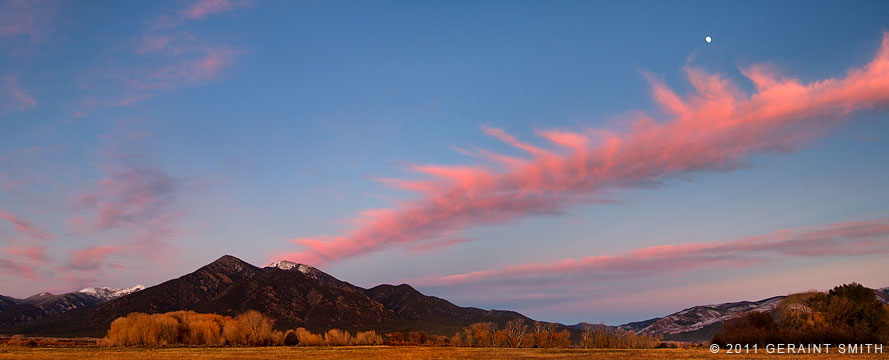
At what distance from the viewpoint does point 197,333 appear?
119875 mm

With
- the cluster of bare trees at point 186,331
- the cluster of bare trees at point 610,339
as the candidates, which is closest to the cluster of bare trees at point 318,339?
the cluster of bare trees at point 186,331

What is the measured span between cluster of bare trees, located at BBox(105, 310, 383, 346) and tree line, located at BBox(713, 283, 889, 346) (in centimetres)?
7944

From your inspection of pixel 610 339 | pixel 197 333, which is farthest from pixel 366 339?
pixel 610 339

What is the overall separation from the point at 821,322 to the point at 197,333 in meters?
110

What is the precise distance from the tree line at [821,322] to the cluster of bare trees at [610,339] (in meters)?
31.1

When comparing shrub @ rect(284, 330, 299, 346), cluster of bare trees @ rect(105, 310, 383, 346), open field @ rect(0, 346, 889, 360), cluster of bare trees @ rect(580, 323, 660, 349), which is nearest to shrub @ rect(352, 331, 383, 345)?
cluster of bare trees @ rect(105, 310, 383, 346)

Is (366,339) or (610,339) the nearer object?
(610,339)

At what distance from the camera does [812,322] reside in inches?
3351

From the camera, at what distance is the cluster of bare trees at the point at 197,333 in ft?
367

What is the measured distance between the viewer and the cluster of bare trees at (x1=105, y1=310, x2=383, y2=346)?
367 feet

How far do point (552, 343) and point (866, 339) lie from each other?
79.2 meters

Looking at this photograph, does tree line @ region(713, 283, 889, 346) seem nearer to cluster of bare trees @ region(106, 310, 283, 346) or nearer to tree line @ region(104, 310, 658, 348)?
tree line @ region(104, 310, 658, 348)

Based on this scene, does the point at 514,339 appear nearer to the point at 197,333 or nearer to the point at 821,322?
the point at 197,333

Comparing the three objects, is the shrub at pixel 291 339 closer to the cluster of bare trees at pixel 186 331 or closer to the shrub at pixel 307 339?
the cluster of bare trees at pixel 186 331
